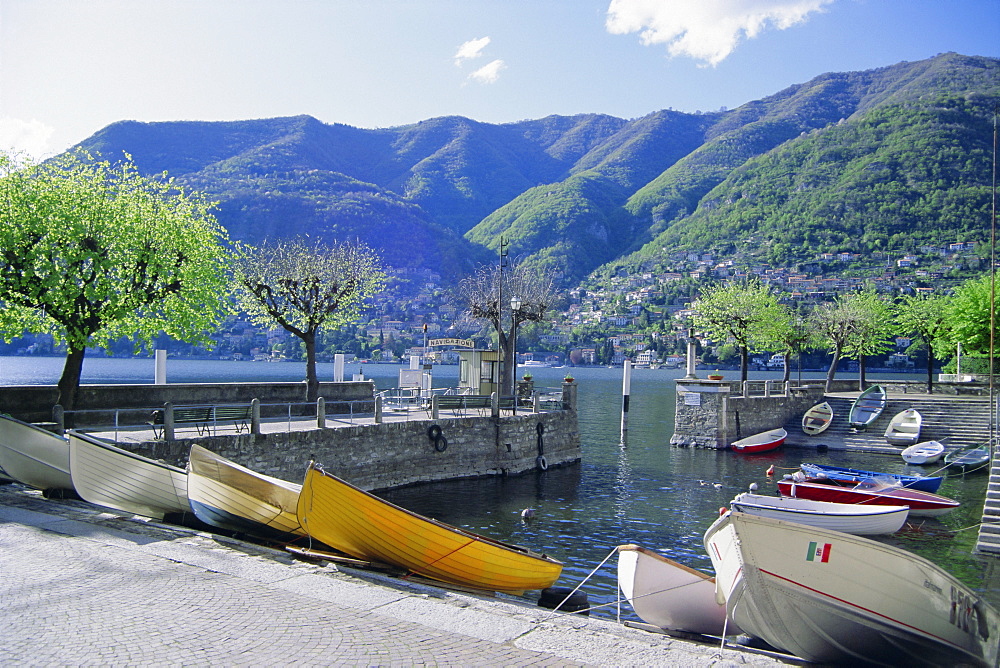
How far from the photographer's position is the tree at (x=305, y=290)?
83.5 feet

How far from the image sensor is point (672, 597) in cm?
958

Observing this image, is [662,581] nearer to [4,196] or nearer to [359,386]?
[4,196]

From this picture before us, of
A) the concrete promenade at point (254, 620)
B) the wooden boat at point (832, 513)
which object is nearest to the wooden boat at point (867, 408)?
the wooden boat at point (832, 513)

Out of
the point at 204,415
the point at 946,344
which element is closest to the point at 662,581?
the point at 204,415

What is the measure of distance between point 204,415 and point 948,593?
16940 mm

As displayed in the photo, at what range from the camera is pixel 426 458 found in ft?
76.9

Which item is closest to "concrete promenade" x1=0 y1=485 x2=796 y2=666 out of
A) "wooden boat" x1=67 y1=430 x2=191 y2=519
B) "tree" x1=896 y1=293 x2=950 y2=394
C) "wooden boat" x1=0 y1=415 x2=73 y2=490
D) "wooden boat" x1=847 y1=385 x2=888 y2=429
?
"wooden boat" x1=67 y1=430 x2=191 y2=519

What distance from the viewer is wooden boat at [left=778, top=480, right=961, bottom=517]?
19297 mm

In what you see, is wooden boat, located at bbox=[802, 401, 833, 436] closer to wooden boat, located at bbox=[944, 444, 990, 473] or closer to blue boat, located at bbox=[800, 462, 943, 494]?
wooden boat, located at bbox=[944, 444, 990, 473]

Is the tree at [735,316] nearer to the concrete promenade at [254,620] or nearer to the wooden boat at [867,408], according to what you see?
the wooden boat at [867,408]

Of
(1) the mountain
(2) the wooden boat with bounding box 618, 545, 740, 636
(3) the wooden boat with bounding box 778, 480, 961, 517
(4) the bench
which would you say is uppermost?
(1) the mountain

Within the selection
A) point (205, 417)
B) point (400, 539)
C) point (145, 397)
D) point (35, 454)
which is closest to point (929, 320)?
point (205, 417)

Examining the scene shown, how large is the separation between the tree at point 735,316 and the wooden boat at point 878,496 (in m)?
22.1

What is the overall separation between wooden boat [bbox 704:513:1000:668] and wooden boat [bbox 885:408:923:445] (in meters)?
29.9
